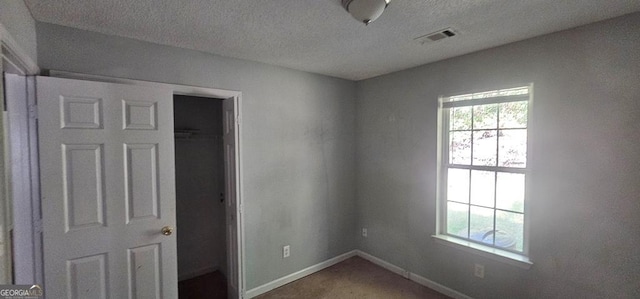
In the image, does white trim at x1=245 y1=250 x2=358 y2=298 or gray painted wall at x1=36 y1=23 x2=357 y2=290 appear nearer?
gray painted wall at x1=36 y1=23 x2=357 y2=290

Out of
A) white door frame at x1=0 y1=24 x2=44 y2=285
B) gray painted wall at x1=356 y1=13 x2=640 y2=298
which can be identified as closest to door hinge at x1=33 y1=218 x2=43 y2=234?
white door frame at x1=0 y1=24 x2=44 y2=285

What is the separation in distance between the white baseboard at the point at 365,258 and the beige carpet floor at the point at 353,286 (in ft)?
0.15

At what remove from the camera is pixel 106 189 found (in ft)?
5.58

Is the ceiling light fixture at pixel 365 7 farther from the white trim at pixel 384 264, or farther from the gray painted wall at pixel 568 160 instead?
the white trim at pixel 384 264

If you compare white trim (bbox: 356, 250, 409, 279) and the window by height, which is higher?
the window

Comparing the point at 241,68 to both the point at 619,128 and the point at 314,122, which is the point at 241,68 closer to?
the point at 314,122

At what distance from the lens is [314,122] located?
9.85ft

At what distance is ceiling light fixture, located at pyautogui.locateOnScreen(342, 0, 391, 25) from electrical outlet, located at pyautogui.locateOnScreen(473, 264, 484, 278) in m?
2.28

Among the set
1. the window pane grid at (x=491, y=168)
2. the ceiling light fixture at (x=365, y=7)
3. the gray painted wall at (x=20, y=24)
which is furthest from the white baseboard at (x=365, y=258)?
the ceiling light fixture at (x=365, y=7)

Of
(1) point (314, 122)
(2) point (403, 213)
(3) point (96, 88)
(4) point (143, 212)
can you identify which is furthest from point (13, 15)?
(2) point (403, 213)

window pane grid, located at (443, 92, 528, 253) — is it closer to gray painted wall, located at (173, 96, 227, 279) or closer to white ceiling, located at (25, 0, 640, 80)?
white ceiling, located at (25, 0, 640, 80)

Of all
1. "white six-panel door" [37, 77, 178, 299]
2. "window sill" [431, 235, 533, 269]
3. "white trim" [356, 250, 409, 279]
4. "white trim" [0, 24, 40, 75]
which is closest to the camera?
"white trim" [0, 24, 40, 75]

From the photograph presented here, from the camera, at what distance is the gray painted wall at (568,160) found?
164cm

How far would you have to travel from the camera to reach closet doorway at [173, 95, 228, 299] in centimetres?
298
